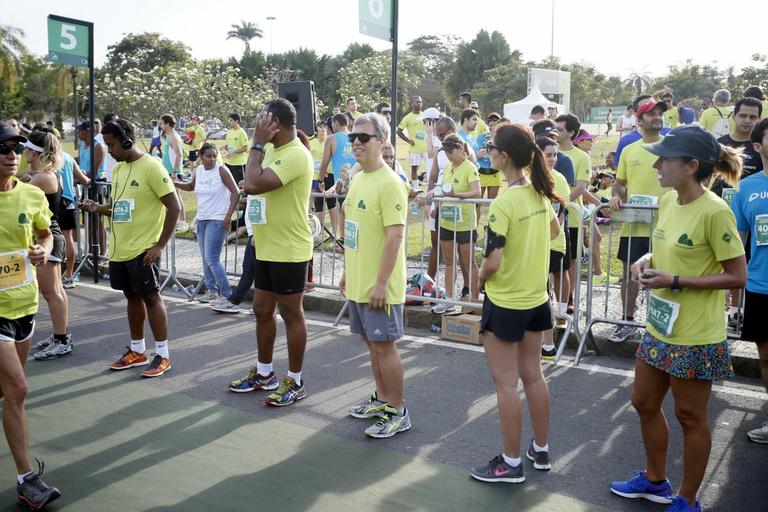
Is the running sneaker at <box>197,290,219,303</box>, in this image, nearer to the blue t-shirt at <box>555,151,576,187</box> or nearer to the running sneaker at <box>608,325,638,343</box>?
the blue t-shirt at <box>555,151,576,187</box>

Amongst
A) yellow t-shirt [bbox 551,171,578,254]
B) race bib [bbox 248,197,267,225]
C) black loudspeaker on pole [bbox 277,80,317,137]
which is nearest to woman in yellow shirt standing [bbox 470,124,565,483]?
race bib [bbox 248,197,267,225]

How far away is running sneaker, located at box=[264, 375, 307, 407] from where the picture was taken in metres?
5.63

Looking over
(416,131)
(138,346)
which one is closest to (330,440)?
(138,346)

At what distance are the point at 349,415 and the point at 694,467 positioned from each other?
2.47 meters

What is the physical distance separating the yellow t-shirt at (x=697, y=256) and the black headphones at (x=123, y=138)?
4309 millimetres

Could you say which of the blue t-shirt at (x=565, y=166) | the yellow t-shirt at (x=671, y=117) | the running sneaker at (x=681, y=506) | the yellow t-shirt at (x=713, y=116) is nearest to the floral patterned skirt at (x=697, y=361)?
the running sneaker at (x=681, y=506)

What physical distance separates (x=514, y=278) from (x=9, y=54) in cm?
6860

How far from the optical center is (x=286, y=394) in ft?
18.6

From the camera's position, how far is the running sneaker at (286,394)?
563cm

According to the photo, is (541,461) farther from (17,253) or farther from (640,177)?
(640,177)

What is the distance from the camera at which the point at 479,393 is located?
5906mm

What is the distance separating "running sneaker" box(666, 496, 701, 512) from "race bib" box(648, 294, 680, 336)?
2.72 feet

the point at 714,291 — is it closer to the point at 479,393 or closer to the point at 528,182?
the point at 528,182

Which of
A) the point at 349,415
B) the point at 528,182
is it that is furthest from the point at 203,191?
the point at 528,182
